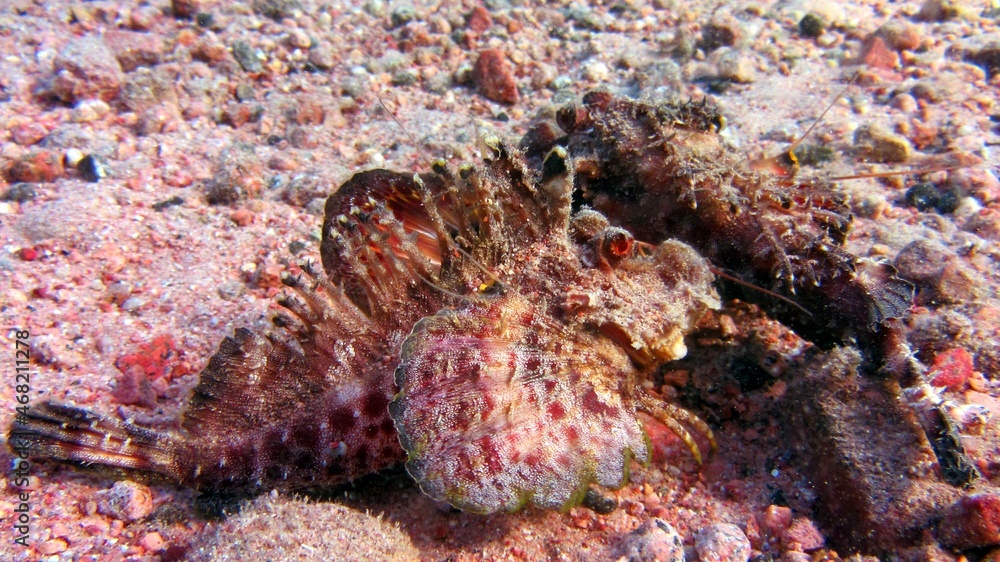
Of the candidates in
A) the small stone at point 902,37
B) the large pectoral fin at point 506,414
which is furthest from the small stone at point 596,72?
the large pectoral fin at point 506,414

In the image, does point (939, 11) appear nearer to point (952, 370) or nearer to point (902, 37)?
point (902, 37)

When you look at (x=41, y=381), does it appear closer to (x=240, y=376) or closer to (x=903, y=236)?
(x=240, y=376)

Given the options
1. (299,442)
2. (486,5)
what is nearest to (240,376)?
(299,442)

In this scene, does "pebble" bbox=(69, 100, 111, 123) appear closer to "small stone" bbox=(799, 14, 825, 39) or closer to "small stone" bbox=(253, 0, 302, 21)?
"small stone" bbox=(253, 0, 302, 21)

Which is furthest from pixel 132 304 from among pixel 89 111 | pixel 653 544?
pixel 653 544

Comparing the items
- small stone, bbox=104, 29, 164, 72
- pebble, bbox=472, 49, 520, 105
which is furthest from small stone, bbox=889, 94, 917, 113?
small stone, bbox=104, 29, 164, 72
